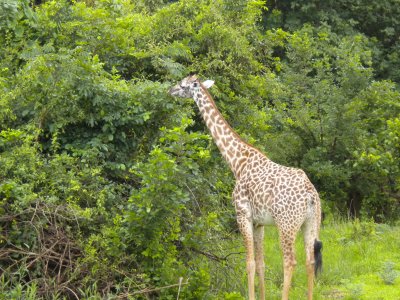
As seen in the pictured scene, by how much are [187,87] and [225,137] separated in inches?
33.7

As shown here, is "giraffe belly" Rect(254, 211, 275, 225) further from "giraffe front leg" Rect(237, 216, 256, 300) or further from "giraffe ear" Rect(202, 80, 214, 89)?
"giraffe ear" Rect(202, 80, 214, 89)

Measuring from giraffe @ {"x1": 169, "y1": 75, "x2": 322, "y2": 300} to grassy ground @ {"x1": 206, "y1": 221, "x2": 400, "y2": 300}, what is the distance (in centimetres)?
60

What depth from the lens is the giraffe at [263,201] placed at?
933cm

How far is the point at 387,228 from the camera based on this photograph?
13.7m

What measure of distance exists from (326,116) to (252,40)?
240 centimetres

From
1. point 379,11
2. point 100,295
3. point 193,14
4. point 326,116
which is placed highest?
point 193,14

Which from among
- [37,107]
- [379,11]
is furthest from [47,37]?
[379,11]

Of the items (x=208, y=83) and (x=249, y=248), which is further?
(x=208, y=83)

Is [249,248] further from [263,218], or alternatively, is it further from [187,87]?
[187,87]

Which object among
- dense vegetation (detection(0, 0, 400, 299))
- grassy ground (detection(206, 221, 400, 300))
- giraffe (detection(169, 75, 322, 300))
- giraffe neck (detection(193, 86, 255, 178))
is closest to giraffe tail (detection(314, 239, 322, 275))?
giraffe (detection(169, 75, 322, 300))

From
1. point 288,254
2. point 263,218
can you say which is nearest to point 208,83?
point 263,218

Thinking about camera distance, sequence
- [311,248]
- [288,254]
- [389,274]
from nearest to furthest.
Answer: [288,254], [311,248], [389,274]

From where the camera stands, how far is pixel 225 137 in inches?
413

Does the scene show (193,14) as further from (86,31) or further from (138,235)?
(138,235)
